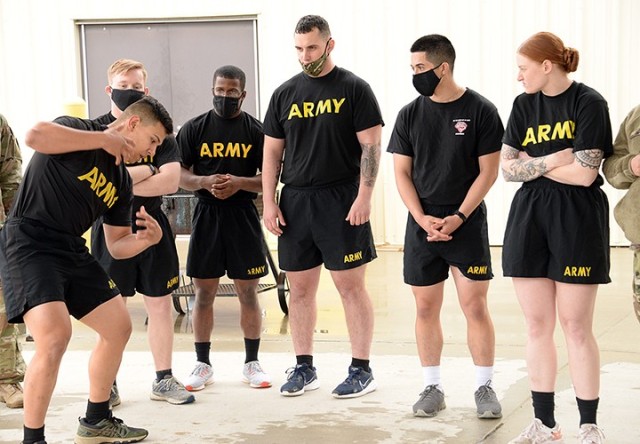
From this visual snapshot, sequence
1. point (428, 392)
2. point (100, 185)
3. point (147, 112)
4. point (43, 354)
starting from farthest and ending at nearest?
point (428, 392) < point (147, 112) < point (100, 185) < point (43, 354)

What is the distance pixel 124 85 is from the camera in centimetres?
453

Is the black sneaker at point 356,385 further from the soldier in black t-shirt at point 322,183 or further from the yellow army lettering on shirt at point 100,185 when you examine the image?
the yellow army lettering on shirt at point 100,185

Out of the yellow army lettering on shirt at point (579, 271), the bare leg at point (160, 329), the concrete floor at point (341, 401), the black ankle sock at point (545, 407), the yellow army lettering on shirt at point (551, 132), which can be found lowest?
the concrete floor at point (341, 401)

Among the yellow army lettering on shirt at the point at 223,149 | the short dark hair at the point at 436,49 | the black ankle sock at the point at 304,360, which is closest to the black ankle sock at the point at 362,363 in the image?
the black ankle sock at the point at 304,360

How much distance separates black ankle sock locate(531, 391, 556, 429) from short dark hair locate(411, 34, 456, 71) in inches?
60.9

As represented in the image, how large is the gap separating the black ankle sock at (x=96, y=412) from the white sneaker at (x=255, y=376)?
3.50 ft

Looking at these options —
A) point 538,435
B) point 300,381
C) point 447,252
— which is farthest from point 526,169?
point 300,381

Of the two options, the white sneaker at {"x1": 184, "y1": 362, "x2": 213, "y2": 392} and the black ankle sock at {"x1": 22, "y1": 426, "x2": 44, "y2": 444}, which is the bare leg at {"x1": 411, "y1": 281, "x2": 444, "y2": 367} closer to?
the white sneaker at {"x1": 184, "y1": 362, "x2": 213, "y2": 392}

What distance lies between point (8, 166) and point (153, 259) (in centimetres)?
85

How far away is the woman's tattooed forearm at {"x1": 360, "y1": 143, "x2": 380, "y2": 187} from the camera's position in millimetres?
4609

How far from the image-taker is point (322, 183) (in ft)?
15.4

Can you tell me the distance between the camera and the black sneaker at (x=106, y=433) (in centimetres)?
395

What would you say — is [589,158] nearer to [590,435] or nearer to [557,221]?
[557,221]

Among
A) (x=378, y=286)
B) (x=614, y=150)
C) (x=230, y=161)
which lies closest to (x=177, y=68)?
(x=378, y=286)
